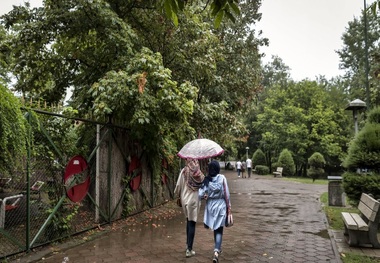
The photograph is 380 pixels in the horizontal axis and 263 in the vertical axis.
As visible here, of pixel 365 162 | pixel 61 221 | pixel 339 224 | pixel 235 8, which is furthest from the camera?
pixel 365 162

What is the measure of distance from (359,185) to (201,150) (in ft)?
17.2

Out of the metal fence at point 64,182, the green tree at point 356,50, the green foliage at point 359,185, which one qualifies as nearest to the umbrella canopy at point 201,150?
the metal fence at point 64,182

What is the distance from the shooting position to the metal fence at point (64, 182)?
6102mm

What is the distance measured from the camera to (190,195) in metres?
6.32

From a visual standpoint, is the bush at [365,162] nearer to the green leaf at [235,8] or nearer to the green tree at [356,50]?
the green leaf at [235,8]

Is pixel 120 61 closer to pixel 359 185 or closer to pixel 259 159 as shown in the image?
pixel 359 185

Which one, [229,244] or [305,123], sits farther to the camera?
[305,123]

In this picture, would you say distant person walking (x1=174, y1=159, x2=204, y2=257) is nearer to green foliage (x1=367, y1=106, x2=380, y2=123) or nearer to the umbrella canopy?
the umbrella canopy

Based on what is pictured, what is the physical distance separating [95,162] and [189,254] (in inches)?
136

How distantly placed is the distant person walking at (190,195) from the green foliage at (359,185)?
5190 millimetres

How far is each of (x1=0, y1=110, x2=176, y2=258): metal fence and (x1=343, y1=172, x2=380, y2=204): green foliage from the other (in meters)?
5.88

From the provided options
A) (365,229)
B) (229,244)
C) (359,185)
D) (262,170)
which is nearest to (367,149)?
(359,185)

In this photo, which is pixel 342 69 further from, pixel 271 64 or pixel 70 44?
pixel 70 44

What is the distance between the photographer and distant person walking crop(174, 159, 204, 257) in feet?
20.2
